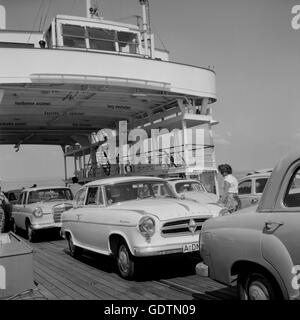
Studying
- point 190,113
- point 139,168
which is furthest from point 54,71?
point 139,168

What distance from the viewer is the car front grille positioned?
611 centimetres

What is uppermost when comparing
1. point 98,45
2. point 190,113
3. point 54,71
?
point 98,45

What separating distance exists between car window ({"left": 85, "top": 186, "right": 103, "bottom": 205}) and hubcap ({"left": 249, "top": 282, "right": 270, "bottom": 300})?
416 cm

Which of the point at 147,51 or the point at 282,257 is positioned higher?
the point at 147,51

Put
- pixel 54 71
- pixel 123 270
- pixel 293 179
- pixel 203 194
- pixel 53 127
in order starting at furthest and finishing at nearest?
pixel 53 127 → pixel 54 71 → pixel 203 194 → pixel 123 270 → pixel 293 179

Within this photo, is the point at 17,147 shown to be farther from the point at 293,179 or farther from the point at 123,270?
the point at 293,179

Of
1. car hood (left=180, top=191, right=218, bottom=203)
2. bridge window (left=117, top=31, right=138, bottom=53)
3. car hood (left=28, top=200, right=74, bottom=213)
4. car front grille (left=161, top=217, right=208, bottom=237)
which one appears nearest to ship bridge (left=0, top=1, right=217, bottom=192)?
bridge window (left=117, top=31, right=138, bottom=53)

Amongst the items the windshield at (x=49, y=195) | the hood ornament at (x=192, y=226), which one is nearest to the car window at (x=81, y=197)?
the hood ornament at (x=192, y=226)

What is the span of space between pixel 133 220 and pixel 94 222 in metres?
1.43

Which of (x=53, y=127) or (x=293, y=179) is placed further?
(x=53, y=127)

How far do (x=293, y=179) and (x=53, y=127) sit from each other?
2411 centimetres

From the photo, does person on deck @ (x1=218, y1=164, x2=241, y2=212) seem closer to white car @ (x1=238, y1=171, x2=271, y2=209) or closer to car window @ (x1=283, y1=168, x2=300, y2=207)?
white car @ (x1=238, y1=171, x2=271, y2=209)

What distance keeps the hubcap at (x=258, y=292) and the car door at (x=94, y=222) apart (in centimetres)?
345

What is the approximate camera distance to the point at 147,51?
20.3 metres
